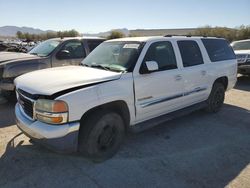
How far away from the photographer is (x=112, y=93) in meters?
3.56

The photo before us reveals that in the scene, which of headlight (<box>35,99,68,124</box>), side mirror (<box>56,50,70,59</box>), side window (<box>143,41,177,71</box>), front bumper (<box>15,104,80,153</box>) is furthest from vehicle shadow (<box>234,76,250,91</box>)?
headlight (<box>35,99,68,124</box>)

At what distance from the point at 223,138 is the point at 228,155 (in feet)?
2.30

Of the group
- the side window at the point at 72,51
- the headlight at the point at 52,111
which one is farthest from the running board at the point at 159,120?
the side window at the point at 72,51

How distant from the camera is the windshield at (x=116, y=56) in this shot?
4.00 meters

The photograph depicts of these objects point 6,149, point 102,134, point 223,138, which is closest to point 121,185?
point 102,134

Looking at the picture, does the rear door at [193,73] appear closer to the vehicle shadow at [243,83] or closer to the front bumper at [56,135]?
the front bumper at [56,135]

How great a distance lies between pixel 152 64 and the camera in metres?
3.96

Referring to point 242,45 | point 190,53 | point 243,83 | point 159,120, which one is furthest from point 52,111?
point 242,45

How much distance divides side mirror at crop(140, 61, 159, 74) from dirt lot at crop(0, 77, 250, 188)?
1.28 meters

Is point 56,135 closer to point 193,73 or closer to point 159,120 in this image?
point 159,120

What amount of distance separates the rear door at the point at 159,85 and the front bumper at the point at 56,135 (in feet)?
3.85

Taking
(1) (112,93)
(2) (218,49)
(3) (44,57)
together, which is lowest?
(1) (112,93)

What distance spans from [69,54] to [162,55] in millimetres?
3650

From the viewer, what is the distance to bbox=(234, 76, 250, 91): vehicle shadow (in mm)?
9227
